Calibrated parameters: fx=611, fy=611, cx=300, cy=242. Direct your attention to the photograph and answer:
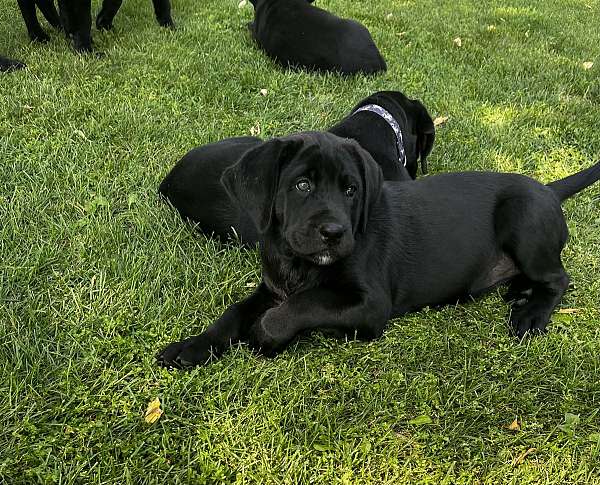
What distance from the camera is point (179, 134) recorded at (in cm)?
492

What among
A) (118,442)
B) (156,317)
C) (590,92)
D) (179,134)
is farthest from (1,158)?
(590,92)

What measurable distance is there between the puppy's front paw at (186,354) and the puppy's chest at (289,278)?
49 cm

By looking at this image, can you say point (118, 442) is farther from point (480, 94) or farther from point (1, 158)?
point (480, 94)

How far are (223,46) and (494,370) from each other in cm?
498

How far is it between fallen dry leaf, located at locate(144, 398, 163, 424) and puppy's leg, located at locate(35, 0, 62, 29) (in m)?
5.62

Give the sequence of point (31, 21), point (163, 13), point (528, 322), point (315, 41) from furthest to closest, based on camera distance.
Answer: point (163, 13), point (31, 21), point (315, 41), point (528, 322)

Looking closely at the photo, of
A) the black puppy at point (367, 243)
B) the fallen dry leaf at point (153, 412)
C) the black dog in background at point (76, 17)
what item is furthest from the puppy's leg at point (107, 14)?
the fallen dry leaf at point (153, 412)

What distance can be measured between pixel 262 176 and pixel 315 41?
12.9 ft

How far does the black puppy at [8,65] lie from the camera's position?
569cm

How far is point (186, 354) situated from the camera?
2832 millimetres

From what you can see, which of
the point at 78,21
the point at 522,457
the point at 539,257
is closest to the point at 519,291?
the point at 539,257

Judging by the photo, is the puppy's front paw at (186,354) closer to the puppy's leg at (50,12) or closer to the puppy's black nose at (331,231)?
the puppy's black nose at (331,231)

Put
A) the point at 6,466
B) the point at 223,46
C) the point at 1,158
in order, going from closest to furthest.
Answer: the point at 6,466 → the point at 1,158 → the point at 223,46

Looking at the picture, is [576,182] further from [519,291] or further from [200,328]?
[200,328]
